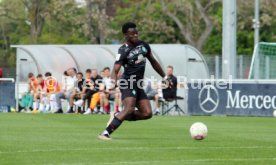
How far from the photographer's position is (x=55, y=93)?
36.5 metres

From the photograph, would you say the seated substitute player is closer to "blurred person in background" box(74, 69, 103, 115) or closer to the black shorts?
the black shorts

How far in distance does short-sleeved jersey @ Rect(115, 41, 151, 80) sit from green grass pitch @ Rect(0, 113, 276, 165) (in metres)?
1.32

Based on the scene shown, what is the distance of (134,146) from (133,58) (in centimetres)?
223

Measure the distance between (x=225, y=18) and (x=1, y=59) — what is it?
40.7 m

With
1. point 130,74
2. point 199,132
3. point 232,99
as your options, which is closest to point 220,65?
point 232,99

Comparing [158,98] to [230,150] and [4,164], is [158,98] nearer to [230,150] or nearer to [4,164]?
[230,150]

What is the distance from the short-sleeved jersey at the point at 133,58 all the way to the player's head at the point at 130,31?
17 centimetres

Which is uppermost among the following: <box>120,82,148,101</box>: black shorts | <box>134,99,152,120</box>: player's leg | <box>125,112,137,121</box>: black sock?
<box>120,82,148,101</box>: black shorts

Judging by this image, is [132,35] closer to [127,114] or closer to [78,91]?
[127,114]

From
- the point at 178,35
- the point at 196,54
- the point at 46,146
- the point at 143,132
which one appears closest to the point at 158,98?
the point at 196,54

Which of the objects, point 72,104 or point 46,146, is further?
point 72,104

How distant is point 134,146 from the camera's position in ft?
53.6

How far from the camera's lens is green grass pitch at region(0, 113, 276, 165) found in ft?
45.6

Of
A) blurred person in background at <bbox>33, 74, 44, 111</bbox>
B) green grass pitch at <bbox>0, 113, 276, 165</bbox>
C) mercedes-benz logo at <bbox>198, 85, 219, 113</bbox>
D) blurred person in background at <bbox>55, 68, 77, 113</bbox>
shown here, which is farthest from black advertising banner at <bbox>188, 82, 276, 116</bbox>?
green grass pitch at <bbox>0, 113, 276, 165</bbox>
